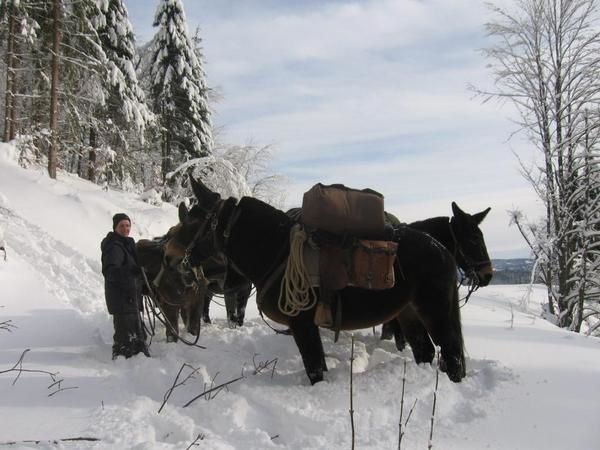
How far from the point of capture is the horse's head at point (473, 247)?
518cm

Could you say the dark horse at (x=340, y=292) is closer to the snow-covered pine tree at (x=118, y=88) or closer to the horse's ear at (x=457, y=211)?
the horse's ear at (x=457, y=211)

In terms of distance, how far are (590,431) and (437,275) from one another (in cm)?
158

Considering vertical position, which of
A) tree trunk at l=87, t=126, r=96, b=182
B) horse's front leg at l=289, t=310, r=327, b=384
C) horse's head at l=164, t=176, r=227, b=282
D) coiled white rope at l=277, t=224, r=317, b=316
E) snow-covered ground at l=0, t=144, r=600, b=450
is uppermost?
tree trunk at l=87, t=126, r=96, b=182

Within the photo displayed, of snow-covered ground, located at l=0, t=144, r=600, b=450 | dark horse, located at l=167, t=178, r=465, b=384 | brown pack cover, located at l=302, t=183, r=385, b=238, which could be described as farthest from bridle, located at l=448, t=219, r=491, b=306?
brown pack cover, located at l=302, t=183, r=385, b=238

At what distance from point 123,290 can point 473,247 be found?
3881 mm

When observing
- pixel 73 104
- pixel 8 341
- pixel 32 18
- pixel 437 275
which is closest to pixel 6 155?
pixel 73 104

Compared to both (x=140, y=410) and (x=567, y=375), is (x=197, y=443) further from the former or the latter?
(x=567, y=375)

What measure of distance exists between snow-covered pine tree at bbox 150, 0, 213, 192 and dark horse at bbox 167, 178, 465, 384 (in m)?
18.6

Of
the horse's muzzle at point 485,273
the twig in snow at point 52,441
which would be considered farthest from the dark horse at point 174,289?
the horse's muzzle at point 485,273

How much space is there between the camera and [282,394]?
3.54 m

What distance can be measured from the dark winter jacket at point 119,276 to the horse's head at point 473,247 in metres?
3.61

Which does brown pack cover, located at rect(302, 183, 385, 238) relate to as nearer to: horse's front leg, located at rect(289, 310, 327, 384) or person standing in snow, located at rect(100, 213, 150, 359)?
horse's front leg, located at rect(289, 310, 327, 384)

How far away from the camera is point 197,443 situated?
Answer: 2580 millimetres

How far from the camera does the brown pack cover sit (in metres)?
3.95
